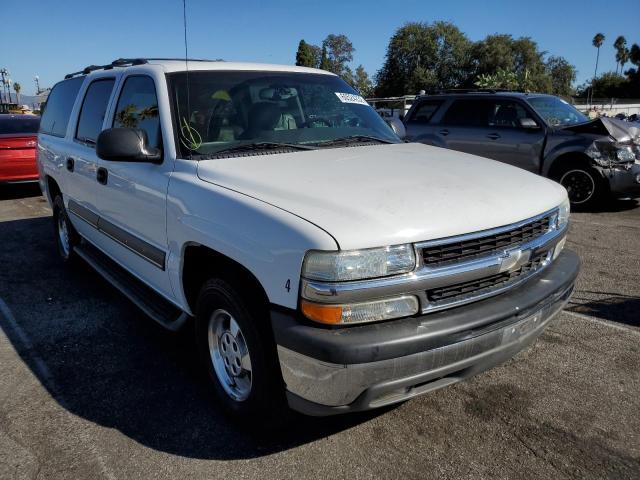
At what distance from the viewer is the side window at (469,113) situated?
912 cm

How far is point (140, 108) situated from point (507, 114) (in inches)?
276

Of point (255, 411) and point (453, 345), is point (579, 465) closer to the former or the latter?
point (453, 345)

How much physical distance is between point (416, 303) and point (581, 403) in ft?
4.65

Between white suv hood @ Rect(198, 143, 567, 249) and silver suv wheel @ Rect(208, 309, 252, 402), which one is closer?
white suv hood @ Rect(198, 143, 567, 249)

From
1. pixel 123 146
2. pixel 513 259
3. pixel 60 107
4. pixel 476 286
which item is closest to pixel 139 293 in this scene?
pixel 123 146

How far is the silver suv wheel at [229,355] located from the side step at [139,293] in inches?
15.1

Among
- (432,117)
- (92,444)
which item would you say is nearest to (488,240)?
(92,444)

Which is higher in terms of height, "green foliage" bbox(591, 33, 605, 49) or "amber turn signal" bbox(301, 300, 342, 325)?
"green foliage" bbox(591, 33, 605, 49)

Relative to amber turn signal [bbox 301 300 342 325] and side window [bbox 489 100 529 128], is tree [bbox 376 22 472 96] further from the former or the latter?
amber turn signal [bbox 301 300 342 325]

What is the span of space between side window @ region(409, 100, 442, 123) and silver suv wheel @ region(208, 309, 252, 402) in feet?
26.0

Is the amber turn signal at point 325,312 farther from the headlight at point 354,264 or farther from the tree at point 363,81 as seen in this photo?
the tree at point 363,81

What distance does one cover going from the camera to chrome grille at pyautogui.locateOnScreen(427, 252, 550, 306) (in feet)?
7.54

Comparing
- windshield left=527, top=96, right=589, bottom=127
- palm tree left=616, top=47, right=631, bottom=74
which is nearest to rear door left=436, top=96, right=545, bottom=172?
windshield left=527, top=96, right=589, bottom=127

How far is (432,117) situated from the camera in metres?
9.84
